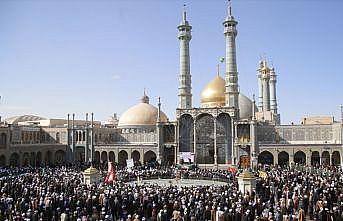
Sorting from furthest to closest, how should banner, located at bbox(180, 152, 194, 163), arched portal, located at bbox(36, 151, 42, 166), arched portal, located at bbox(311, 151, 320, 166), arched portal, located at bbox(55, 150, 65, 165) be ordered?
arched portal, located at bbox(55, 150, 65, 165), arched portal, located at bbox(36, 151, 42, 166), banner, located at bbox(180, 152, 194, 163), arched portal, located at bbox(311, 151, 320, 166)

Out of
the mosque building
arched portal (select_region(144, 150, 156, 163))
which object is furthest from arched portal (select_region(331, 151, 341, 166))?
arched portal (select_region(144, 150, 156, 163))

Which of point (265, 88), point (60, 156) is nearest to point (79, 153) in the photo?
point (60, 156)

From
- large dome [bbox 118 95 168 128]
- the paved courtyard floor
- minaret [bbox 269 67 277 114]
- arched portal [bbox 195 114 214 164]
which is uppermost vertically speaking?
minaret [bbox 269 67 277 114]

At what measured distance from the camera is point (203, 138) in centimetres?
4188

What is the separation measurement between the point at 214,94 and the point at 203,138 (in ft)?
23.1

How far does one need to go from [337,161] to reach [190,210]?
94.2 ft

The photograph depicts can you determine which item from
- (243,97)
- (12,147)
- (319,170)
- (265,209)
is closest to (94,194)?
(265,209)

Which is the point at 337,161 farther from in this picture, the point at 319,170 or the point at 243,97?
the point at 243,97

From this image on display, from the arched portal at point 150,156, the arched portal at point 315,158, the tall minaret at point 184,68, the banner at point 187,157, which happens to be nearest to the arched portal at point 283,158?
the arched portal at point 315,158

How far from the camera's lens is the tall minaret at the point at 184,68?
1737 inches

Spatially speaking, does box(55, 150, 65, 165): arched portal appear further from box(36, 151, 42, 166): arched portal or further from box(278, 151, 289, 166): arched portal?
box(278, 151, 289, 166): arched portal

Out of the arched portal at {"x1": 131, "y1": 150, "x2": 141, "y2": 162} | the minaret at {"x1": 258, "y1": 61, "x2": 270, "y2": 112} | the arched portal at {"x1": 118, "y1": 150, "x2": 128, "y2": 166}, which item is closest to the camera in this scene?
the arched portal at {"x1": 131, "y1": 150, "x2": 141, "y2": 162}

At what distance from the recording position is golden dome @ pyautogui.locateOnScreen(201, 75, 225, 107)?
46069 millimetres

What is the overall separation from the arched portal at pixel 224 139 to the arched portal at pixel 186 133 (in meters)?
3.08
